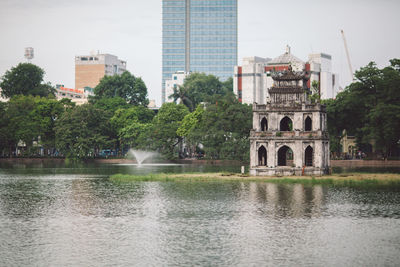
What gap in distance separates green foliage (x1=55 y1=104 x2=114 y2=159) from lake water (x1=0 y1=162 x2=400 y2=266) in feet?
247

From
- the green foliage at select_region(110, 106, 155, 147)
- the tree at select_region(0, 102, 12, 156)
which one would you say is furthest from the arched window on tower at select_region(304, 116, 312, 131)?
the tree at select_region(0, 102, 12, 156)

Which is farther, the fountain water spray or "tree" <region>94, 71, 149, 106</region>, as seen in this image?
"tree" <region>94, 71, 149, 106</region>

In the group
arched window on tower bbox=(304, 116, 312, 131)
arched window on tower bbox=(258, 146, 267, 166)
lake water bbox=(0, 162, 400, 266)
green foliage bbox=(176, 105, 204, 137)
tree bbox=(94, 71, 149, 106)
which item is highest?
tree bbox=(94, 71, 149, 106)

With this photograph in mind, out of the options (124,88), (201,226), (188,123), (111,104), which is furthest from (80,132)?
(201,226)

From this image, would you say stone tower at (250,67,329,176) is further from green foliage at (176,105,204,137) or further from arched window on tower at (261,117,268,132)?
green foliage at (176,105,204,137)

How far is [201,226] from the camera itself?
155ft

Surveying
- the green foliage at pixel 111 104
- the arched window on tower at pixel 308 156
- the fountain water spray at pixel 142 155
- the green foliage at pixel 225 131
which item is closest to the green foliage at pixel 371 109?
the green foliage at pixel 225 131

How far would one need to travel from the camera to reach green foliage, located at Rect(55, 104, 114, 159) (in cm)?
14825

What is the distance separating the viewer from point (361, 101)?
129500mm

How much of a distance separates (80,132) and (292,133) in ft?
239

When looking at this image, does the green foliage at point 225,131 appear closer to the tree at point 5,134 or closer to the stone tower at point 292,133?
the stone tower at point 292,133

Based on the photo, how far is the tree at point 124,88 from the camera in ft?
641

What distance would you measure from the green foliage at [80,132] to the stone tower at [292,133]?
66603 mm

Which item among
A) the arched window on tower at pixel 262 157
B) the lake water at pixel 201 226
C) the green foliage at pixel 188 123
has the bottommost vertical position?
the lake water at pixel 201 226
